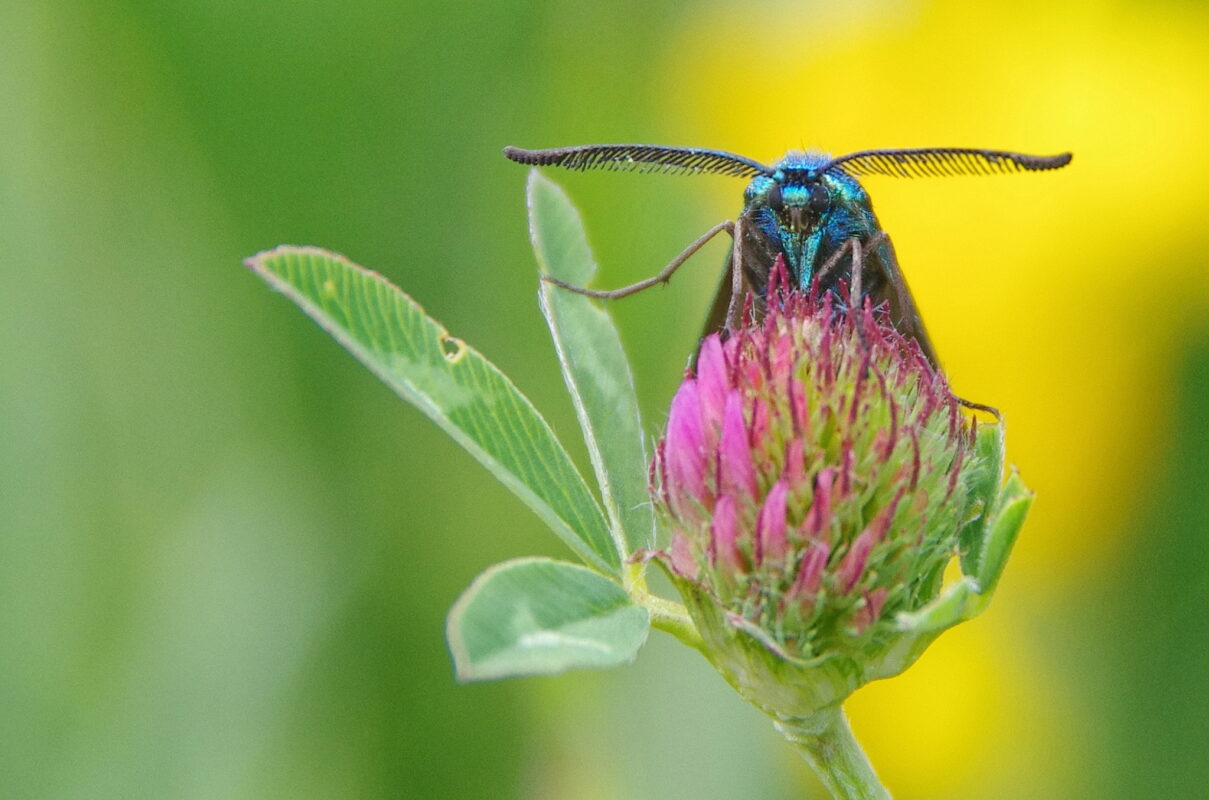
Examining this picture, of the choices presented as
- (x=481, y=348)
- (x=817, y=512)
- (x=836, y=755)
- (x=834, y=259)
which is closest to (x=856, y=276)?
(x=834, y=259)

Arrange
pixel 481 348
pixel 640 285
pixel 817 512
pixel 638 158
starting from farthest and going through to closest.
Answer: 1. pixel 481 348
2. pixel 640 285
3. pixel 638 158
4. pixel 817 512

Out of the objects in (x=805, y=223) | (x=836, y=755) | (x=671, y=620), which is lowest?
(x=836, y=755)

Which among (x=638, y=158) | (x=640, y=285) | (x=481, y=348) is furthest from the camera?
(x=481, y=348)

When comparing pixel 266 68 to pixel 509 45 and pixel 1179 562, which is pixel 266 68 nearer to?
pixel 509 45

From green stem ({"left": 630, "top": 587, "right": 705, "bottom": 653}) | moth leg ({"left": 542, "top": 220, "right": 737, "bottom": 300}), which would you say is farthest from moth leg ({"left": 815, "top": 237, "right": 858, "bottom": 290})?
green stem ({"left": 630, "top": 587, "right": 705, "bottom": 653})

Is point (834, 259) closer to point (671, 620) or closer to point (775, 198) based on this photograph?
point (775, 198)

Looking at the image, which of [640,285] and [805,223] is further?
[640,285]

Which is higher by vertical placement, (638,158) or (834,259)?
(638,158)
